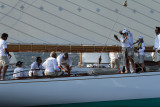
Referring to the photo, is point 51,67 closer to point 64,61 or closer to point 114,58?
point 64,61

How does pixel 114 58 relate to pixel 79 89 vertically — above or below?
above

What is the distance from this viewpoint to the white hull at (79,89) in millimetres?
5984

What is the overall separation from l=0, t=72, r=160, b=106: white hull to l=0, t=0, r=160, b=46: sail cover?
2.03 m

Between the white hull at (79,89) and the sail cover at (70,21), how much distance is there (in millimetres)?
2028

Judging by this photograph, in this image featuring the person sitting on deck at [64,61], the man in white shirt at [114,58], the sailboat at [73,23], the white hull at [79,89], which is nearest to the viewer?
the white hull at [79,89]

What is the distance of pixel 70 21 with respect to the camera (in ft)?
26.9

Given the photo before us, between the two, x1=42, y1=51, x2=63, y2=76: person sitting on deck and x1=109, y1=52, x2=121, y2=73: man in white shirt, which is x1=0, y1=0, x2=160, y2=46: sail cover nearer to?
x1=109, y1=52, x2=121, y2=73: man in white shirt

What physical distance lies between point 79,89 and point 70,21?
8.30ft

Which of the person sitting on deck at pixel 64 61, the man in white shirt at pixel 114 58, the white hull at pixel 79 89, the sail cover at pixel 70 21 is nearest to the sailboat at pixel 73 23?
the sail cover at pixel 70 21

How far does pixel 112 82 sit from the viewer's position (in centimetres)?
621

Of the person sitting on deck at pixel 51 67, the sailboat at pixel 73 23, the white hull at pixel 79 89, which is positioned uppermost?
the sailboat at pixel 73 23

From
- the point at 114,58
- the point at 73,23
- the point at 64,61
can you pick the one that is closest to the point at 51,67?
the point at 64,61

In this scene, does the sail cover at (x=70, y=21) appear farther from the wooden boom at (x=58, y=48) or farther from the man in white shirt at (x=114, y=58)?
the man in white shirt at (x=114, y=58)

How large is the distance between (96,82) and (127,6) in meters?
3.06
